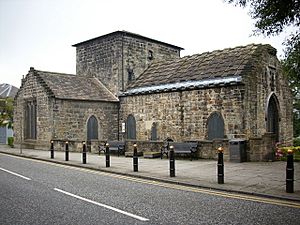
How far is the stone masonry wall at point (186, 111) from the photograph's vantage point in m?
19.4

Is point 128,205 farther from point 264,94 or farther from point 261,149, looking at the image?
point 264,94

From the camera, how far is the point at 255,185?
948 centimetres

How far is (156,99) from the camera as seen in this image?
24.0 metres

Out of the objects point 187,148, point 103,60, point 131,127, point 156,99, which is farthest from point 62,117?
point 187,148

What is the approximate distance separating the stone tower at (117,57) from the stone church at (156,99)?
96 millimetres

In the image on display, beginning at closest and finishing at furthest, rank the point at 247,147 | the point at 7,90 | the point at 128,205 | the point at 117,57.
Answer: the point at 128,205 → the point at 247,147 → the point at 117,57 → the point at 7,90

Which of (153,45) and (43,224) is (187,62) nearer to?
(153,45)

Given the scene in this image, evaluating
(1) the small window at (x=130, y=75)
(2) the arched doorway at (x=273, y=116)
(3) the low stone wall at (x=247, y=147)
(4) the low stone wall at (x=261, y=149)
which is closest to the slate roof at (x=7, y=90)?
(1) the small window at (x=130, y=75)

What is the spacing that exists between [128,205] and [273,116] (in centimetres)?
1787

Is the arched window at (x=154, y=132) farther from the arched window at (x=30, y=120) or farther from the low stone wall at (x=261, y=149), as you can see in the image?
the arched window at (x=30, y=120)

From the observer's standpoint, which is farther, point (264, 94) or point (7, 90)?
point (7, 90)

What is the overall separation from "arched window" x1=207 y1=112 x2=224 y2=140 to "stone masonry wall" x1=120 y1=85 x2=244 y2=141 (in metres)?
0.25

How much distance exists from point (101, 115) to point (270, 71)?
13.6 m

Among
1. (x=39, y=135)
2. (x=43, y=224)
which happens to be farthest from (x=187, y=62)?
(x=43, y=224)
